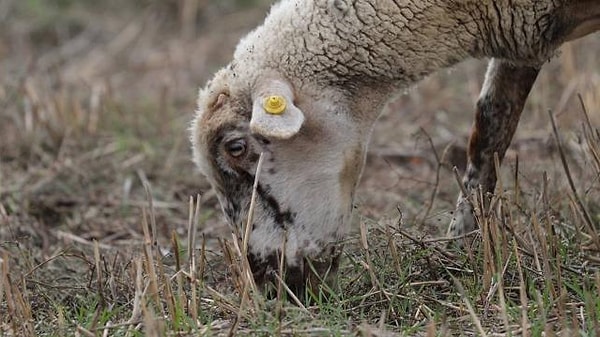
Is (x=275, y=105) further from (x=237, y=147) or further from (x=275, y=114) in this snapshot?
(x=237, y=147)

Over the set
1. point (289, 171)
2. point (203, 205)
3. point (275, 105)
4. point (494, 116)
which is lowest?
point (203, 205)

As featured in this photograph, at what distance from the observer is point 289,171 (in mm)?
4961

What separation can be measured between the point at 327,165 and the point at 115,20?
25.1 ft

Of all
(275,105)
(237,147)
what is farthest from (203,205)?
(275,105)

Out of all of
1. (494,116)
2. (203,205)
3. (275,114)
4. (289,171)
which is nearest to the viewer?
(275,114)

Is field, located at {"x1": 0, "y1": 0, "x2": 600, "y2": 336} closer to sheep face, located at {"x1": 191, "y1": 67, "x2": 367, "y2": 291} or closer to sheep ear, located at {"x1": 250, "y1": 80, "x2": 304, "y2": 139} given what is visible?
sheep face, located at {"x1": 191, "y1": 67, "x2": 367, "y2": 291}

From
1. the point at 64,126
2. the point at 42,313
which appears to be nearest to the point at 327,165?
the point at 42,313

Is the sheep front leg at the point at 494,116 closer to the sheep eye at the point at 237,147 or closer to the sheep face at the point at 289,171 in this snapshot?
the sheep face at the point at 289,171

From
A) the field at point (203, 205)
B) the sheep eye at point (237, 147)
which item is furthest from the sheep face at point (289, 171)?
the field at point (203, 205)

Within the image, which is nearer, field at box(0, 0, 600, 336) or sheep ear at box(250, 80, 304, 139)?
field at box(0, 0, 600, 336)

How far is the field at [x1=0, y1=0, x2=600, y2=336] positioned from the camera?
4.32 metres

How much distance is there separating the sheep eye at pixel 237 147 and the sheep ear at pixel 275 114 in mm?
132

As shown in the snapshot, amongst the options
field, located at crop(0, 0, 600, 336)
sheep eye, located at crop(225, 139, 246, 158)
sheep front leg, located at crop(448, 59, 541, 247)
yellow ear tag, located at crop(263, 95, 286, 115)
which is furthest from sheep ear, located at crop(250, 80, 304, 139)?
sheep front leg, located at crop(448, 59, 541, 247)

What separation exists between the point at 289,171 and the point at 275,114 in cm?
32
